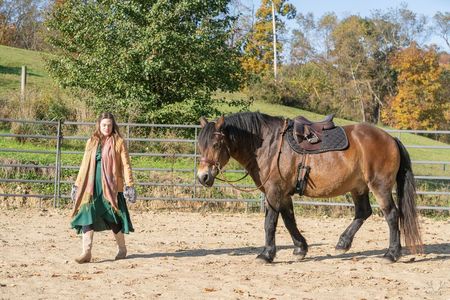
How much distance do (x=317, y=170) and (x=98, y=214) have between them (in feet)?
8.21

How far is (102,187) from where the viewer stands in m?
7.02

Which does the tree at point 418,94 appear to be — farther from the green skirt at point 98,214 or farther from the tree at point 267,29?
the green skirt at point 98,214

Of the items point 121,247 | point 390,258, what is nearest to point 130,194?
point 121,247

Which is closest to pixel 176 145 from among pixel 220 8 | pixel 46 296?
pixel 220 8

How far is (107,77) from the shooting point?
15750mm

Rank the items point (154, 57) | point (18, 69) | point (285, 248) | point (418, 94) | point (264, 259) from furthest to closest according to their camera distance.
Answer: point (418, 94)
point (18, 69)
point (154, 57)
point (285, 248)
point (264, 259)

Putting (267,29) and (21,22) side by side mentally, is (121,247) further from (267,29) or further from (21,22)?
(21,22)

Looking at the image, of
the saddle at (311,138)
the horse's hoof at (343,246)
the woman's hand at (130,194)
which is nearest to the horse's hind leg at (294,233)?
the horse's hoof at (343,246)

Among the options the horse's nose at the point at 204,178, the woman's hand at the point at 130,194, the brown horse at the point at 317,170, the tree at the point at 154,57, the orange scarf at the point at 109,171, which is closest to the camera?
the horse's nose at the point at 204,178

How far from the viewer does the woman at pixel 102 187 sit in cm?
695

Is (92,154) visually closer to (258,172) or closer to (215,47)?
(258,172)

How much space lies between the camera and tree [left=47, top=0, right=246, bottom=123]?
15492mm

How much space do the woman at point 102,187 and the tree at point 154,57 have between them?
8303 millimetres

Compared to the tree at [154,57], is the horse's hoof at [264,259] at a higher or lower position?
lower
